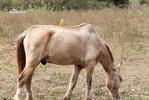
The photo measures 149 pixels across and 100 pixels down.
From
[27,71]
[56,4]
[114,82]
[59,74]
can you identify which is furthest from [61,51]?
[56,4]

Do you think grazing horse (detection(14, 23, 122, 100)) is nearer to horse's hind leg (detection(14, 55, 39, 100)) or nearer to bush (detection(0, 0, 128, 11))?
horse's hind leg (detection(14, 55, 39, 100))

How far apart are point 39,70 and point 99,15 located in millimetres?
8533

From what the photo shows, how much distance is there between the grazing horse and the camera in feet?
18.5

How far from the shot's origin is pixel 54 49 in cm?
573

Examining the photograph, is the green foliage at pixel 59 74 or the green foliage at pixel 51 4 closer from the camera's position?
the green foliage at pixel 59 74

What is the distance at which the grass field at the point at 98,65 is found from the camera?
→ 693 centimetres

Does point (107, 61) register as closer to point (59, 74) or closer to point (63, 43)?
point (63, 43)

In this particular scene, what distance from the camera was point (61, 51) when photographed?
577cm

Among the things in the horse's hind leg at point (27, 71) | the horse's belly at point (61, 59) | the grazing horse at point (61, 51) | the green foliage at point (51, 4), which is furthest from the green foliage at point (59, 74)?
the green foliage at point (51, 4)

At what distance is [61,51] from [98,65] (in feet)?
12.9

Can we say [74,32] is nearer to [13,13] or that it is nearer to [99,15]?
[13,13]

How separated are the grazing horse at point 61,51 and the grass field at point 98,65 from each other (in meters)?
0.66

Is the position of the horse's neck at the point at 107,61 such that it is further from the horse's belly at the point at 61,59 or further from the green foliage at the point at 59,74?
the green foliage at the point at 59,74

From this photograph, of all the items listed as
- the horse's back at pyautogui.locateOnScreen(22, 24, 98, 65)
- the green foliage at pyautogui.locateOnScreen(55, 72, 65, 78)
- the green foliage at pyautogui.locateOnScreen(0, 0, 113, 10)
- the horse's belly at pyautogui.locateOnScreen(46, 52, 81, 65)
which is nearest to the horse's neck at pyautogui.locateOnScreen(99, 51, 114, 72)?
the horse's back at pyautogui.locateOnScreen(22, 24, 98, 65)
